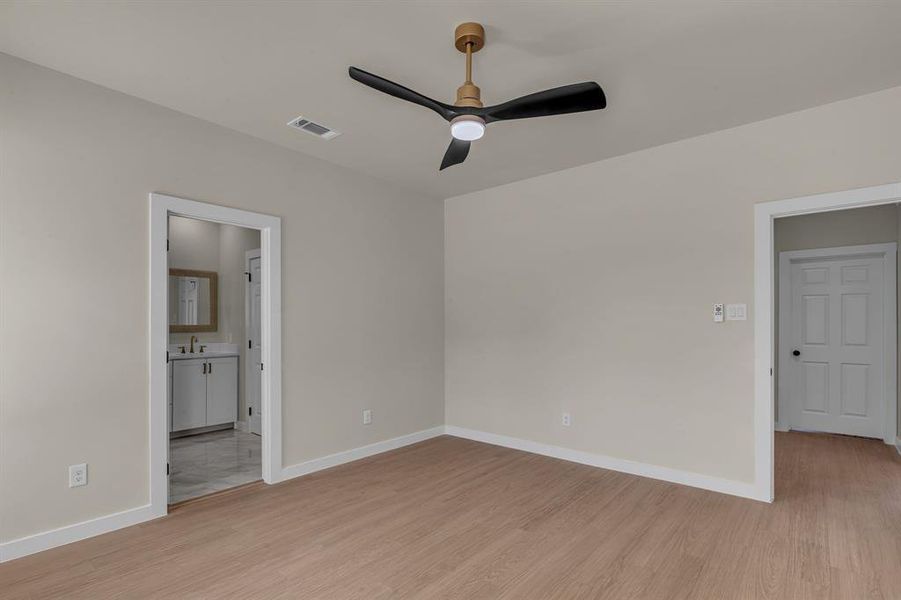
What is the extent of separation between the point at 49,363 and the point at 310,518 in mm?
1837

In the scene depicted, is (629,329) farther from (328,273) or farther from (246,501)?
(246,501)

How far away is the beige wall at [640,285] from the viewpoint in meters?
3.36

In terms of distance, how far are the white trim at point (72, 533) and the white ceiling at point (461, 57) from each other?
271 centimetres

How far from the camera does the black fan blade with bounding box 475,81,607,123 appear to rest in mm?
2188

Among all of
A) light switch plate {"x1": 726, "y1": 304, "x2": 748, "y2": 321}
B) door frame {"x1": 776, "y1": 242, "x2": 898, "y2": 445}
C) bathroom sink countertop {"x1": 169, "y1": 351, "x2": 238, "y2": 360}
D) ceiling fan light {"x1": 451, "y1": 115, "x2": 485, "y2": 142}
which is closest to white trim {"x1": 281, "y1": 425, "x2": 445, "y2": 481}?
bathroom sink countertop {"x1": 169, "y1": 351, "x2": 238, "y2": 360}

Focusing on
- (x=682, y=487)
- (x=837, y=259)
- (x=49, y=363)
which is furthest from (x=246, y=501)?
(x=837, y=259)

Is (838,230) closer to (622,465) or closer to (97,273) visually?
(622,465)

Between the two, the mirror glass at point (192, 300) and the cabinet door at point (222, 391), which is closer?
the cabinet door at point (222, 391)

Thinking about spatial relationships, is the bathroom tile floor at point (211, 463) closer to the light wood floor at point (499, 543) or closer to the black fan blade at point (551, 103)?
the light wood floor at point (499, 543)

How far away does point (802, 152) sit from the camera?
3.29 metres

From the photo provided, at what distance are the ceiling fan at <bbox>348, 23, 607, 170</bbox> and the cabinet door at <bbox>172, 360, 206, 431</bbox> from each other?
4.33 meters

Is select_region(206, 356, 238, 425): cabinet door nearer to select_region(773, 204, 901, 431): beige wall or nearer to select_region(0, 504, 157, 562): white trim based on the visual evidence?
select_region(0, 504, 157, 562): white trim

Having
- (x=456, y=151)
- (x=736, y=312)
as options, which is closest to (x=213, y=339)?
(x=456, y=151)

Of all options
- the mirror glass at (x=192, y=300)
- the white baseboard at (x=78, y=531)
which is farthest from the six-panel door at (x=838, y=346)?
the mirror glass at (x=192, y=300)
